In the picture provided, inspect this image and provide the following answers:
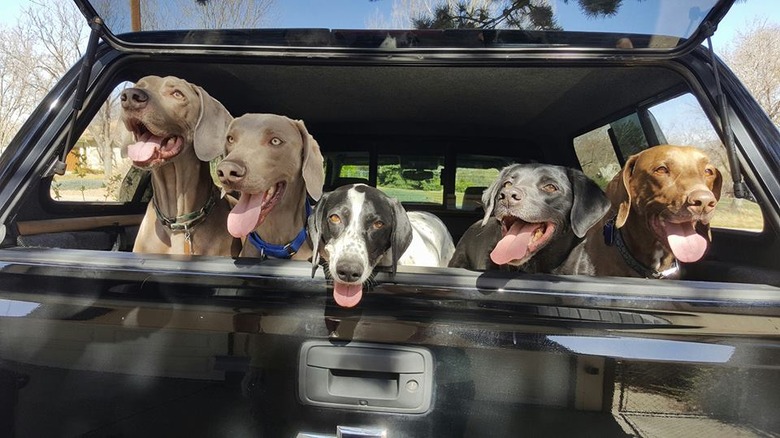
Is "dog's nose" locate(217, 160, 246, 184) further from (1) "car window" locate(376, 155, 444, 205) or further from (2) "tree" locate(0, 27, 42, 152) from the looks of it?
(2) "tree" locate(0, 27, 42, 152)

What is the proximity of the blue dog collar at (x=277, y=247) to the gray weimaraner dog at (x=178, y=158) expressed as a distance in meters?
0.22

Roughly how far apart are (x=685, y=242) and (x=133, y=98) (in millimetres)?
2241

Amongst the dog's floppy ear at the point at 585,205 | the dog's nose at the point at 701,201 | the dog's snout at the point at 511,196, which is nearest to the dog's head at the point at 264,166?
the dog's snout at the point at 511,196

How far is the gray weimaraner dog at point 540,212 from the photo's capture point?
2.09m

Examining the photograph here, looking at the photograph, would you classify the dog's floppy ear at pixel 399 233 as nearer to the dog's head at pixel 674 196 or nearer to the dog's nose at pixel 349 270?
the dog's nose at pixel 349 270

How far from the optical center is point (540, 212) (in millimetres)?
2113

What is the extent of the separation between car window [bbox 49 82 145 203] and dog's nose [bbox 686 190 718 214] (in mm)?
2210

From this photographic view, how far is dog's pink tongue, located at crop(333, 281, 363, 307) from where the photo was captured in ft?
5.01

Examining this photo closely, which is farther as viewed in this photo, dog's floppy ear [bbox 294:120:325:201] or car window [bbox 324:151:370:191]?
car window [bbox 324:151:370:191]

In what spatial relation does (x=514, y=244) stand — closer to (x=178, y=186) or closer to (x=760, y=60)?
(x=178, y=186)

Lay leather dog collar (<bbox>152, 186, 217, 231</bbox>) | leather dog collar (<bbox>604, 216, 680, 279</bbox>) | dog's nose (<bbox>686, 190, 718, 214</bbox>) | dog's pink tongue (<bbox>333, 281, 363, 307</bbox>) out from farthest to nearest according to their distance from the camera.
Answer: leather dog collar (<bbox>152, 186, 217, 231</bbox>) < leather dog collar (<bbox>604, 216, 680, 279</bbox>) < dog's nose (<bbox>686, 190, 718, 214</bbox>) < dog's pink tongue (<bbox>333, 281, 363, 307</bbox>)

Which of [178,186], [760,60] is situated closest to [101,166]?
[178,186]

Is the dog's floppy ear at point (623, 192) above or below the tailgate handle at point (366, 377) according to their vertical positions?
above

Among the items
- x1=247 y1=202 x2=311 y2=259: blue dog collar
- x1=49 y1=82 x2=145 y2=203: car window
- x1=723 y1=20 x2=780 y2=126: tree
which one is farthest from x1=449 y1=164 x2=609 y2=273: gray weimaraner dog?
x1=723 y1=20 x2=780 y2=126: tree
